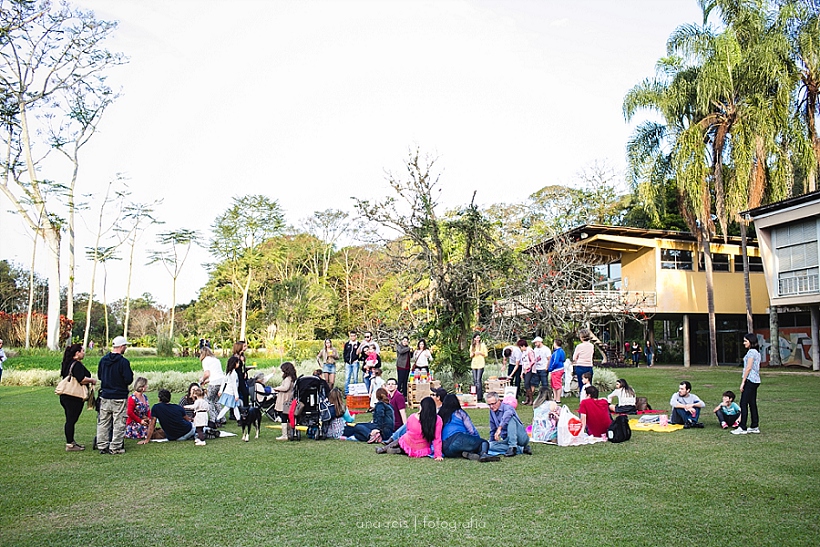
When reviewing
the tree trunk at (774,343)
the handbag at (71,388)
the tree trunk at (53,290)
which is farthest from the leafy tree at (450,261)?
the tree trunk at (53,290)

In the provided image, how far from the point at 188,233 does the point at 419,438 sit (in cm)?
4377

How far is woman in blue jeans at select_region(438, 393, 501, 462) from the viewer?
7.89 metres

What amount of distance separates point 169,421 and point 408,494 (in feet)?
15.5

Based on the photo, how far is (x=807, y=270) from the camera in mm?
22938

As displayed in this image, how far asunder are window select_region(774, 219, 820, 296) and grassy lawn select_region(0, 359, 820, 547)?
15950 millimetres

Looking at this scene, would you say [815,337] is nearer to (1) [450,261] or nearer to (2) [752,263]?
(2) [752,263]

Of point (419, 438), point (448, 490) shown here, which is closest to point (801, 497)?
point (448, 490)

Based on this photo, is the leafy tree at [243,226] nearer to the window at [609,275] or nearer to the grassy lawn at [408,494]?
the window at [609,275]

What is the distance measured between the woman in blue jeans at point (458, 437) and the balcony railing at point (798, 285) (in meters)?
19.5

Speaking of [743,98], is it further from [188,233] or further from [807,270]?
[188,233]

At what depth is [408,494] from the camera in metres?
6.12

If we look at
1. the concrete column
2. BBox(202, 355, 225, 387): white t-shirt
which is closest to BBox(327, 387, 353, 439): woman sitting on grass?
BBox(202, 355, 225, 387): white t-shirt

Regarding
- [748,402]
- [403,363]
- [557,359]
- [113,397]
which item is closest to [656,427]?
[748,402]

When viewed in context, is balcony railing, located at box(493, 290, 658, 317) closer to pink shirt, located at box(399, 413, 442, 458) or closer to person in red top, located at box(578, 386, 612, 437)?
person in red top, located at box(578, 386, 612, 437)
